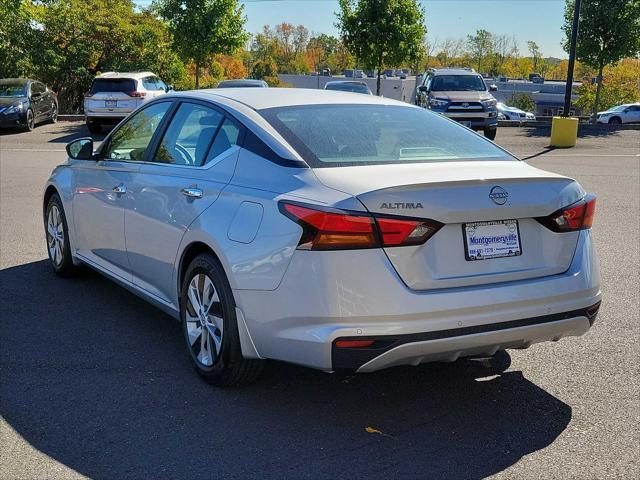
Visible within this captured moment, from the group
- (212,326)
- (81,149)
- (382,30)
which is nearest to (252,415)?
(212,326)

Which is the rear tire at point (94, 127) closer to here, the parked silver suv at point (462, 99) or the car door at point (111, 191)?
the parked silver suv at point (462, 99)

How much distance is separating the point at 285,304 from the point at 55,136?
2048 centimetres

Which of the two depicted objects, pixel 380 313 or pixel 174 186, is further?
pixel 174 186

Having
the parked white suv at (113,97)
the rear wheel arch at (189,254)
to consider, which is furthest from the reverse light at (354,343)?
the parked white suv at (113,97)

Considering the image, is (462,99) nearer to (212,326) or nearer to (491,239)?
(212,326)

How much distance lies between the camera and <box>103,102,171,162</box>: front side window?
5398 millimetres

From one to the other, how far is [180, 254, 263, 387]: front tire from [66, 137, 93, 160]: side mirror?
206cm

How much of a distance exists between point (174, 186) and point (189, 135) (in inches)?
16.1

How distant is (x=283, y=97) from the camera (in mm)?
4906

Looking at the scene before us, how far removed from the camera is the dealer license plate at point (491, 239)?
3.74m

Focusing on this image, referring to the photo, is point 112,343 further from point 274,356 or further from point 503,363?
point 503,363

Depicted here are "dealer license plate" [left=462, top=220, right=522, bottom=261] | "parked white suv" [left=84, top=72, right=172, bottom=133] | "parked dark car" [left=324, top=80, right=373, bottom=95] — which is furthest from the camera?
"parked dark car" [left=324, top=80, right=373, bottom=95]

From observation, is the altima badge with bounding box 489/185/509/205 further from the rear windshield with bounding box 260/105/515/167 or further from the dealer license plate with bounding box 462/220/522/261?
the rear windshield with bounding box 260/105/515/167

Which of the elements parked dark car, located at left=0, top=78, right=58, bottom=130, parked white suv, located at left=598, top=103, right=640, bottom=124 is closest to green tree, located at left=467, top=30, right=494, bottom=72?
parked white suv, located at left=598, top=103, right=640, bottom=124
